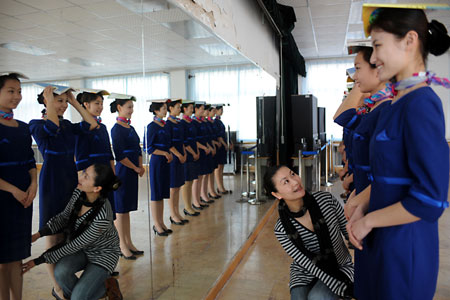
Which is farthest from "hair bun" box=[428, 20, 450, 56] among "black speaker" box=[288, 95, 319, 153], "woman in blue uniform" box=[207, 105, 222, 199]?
"black speaker" box=[288, 95, 319, 153]

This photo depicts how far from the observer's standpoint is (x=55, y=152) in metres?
1.36

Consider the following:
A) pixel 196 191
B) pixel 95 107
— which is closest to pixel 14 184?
pixel 95 107

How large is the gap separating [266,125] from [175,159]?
3.83 meters

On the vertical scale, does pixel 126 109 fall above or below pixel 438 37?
below

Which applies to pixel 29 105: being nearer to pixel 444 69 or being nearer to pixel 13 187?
pixel 13 187

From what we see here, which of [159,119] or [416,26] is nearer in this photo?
[416,26]

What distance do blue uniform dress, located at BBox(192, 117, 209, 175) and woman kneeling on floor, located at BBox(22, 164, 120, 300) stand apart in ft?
4.10

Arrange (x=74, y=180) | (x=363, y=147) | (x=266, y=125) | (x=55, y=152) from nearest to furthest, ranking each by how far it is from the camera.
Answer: (x=55, y=152)
(x=74, y=180)
(x=363, y=147)
(x=266, y=125)

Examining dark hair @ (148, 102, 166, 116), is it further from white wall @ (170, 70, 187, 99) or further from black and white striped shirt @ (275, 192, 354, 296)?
black and white striped shirt @ (275, 192, 354, 296)

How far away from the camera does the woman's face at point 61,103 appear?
1362mm

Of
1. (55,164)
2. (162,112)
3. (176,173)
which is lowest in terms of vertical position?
(176,173)

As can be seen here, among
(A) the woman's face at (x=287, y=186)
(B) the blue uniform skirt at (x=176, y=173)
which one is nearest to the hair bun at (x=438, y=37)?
(A) the woman's face at (x=287, y=186)

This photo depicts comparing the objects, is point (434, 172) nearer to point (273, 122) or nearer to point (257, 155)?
point (257, 155)

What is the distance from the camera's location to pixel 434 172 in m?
0.96
